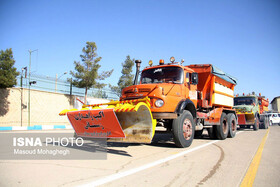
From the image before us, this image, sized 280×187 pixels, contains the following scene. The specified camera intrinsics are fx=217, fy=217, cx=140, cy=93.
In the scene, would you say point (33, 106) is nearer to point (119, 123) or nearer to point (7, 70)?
point (7, 70)

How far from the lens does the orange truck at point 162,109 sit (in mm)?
5523

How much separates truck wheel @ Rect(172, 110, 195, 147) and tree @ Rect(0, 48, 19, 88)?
15.3 metres

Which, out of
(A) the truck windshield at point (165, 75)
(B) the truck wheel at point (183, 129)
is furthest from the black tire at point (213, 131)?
(A) the truck windshield at point (165, 75)

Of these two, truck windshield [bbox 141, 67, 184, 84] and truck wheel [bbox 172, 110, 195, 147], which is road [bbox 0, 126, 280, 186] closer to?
truck wheel [bbox 172, 110, 195, 147]

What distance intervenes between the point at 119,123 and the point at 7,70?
15566mm

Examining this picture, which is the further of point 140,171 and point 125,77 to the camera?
point 125,77

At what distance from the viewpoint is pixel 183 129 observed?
658cm

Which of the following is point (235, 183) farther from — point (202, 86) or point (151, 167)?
point (202, 86)

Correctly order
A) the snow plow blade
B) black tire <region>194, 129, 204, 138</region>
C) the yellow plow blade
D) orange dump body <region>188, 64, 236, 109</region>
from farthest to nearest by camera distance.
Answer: black tire <region>194, 129, 204, 138</region> → orange dump body <region>188, 64, 236, 109</region> → the yellow plow blade → the snow plow blade

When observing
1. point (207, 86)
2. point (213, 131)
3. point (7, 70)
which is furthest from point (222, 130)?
point (7, 70)

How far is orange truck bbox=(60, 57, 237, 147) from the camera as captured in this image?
5.52 meters

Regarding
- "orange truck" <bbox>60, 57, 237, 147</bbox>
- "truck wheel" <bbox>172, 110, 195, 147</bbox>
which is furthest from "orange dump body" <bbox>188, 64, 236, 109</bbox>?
"truck wheel" <bbox>172, 110, 195, 147</bbox>

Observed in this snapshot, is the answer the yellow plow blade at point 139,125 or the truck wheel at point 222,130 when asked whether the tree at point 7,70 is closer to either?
the yellow plow blade at point 139,125

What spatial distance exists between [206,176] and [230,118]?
7.31 metres
